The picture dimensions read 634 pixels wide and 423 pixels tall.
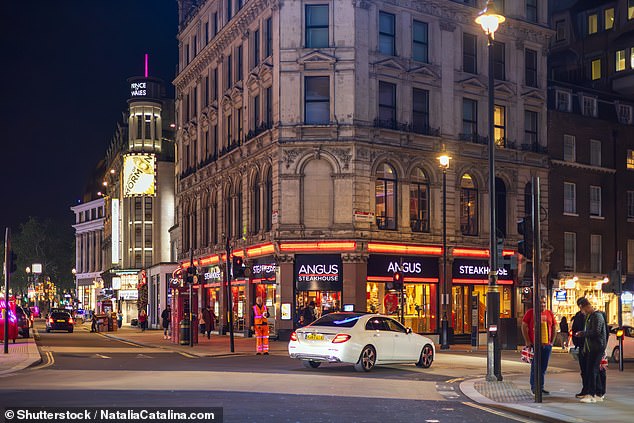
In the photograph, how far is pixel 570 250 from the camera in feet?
169

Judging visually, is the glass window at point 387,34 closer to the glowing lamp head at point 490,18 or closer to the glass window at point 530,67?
the glass window at point 530,67

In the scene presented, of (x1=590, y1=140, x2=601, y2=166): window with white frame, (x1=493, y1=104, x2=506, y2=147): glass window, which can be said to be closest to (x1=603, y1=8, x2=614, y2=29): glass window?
(x1=590, y1=140, x2=601, y2=166): window with white frame

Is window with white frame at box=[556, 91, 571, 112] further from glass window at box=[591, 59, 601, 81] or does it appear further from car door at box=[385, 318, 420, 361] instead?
car door at box=[385, 318, 420, 361]

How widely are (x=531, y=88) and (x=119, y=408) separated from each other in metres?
40.0

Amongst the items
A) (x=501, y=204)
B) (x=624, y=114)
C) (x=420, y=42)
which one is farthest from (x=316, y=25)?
(x=624, y=114)

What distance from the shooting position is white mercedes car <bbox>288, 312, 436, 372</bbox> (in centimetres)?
2291

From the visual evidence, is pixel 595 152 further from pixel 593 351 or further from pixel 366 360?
pixel 593 351

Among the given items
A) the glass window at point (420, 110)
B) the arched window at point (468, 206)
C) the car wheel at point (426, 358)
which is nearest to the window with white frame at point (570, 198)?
the arched window at point (468, 206)

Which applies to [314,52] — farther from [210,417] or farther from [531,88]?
[210,417]

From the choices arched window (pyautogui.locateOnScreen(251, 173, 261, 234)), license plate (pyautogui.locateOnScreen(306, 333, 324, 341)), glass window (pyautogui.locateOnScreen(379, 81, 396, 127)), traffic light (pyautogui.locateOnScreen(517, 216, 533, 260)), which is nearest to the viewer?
traffic light (pyautogui.locateOnScreen(517, 216, 533, 260))

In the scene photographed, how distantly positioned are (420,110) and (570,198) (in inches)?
488

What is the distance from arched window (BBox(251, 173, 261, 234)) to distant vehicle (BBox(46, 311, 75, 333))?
18482mm

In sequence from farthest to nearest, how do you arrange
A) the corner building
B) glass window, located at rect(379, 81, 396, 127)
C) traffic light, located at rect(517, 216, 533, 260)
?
glass window, located at rect(379, 81, 396, 127)
the corner building
traffic light, located at rect(517, 216, 533, 260)

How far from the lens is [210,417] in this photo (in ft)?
42.1
